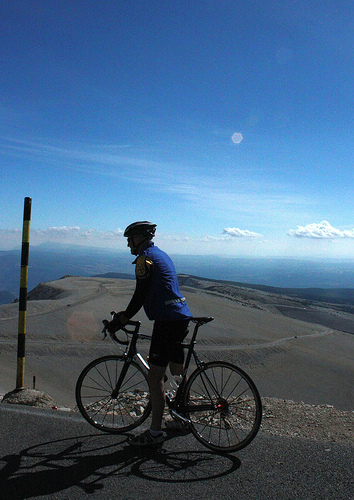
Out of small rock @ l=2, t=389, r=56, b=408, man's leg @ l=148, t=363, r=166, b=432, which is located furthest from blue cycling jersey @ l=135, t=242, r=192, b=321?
small rock @ l=2, t=389, r=56, b=408

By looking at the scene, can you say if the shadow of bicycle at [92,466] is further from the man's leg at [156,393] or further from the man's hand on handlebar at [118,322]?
the man's hand on handlebar at [118,322]

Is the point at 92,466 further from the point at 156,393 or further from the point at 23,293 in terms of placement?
the point at 23,293

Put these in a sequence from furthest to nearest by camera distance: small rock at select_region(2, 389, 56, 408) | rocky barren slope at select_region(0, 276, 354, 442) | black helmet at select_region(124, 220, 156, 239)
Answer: rocky barren slope at select_region(0, 276, 354, 442) < small rock at select_region(2, 389, 56, 408) < black helmet at select_region(124, 220, 156, 239)

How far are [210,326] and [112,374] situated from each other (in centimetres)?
3251

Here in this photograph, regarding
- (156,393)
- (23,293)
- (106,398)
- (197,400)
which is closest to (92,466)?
(156,393)

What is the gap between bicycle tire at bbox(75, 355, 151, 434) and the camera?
4352 mm

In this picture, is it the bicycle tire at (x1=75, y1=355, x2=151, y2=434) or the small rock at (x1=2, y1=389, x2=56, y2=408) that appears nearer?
the bicycle tire at (x1=75, y1=355, x2=151, y2=434)

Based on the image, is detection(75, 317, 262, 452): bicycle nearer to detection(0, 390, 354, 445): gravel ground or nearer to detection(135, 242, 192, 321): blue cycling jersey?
detection(135, 242, 192, 321): blue cycling jersey

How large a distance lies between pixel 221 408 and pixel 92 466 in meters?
1.44

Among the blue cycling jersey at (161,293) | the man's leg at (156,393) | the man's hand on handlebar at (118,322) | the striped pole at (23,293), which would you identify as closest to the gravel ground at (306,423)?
the man's leg at (156,393)

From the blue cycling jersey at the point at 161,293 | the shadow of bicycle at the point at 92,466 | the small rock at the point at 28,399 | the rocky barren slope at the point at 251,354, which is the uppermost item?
the blue cycling jersey at the point at 161,293

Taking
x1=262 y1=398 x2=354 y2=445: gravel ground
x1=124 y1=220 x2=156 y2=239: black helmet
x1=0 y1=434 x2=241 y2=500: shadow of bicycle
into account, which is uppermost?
x1=124 y1=220 x2=156 y2=239: black helmet

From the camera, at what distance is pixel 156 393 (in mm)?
4020

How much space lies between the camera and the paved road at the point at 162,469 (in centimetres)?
304
